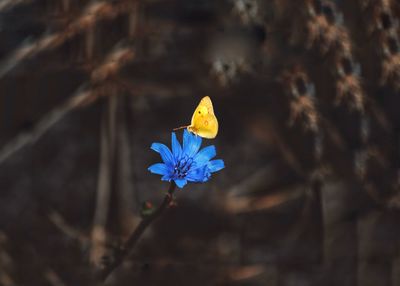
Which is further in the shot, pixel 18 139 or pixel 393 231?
pixel 393 231

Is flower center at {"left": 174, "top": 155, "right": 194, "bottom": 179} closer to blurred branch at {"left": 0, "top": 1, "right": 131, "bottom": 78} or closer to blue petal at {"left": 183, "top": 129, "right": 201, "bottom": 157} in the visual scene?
blue petal at {"left": 183, "top": 129, "right": 201, "bottom": 157}

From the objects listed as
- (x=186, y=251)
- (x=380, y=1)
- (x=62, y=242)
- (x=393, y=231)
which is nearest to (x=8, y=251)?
(x=62, y=242)

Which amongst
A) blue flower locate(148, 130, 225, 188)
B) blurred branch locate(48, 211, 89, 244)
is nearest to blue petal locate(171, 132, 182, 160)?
blue flower locate(148, 130, 225, 188)

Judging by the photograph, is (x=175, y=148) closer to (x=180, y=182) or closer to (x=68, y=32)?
(x=180, y=182)

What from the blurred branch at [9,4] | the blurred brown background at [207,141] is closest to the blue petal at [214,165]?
the blurred brown background at [207,141]

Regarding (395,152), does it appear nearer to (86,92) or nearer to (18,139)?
(86,92)

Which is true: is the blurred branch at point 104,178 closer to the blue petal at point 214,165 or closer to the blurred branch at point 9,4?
the blurred branch at point 9,4

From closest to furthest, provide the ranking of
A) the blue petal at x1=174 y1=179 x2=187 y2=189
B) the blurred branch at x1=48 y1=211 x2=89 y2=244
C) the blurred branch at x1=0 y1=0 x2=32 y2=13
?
the blue petal at x1=174 y1=179 x2=187 y2=189
the blurred branch at x1=0 y1=0 x2=32 y2=13
the blurred branch at x1=48 y1=211 x2=89 y2=244
